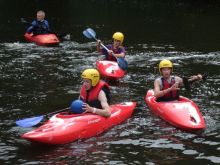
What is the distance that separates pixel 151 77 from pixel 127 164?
266 inches

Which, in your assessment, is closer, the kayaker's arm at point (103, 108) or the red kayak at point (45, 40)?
the kayaker's arm at point (103, 108)

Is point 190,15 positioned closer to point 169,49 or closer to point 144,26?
point 144,26

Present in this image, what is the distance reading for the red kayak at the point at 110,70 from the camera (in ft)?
43.8

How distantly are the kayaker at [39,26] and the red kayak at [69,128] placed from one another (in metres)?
10.4

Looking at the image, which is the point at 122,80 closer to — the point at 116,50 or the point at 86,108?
the point at 116,50

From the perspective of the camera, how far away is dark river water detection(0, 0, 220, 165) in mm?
8000

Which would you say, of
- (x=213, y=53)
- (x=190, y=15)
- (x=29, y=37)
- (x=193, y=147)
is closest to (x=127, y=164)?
(x=193, y=147)

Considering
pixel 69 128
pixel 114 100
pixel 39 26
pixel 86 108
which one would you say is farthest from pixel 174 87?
pixel 39 26

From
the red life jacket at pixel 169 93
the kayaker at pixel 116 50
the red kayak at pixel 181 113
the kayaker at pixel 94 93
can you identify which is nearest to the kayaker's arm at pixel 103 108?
the kayaker at pixel 94 93

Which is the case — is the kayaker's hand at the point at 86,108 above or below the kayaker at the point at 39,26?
below

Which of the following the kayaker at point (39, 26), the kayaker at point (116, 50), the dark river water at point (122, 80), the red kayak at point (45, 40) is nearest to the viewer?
the dark river water at point (122, 80)

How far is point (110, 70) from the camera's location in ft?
44.3

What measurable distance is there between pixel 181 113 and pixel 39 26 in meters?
11.1

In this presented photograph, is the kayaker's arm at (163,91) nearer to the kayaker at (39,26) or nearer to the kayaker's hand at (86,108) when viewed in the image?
the kayaker's hand at (86,108)
